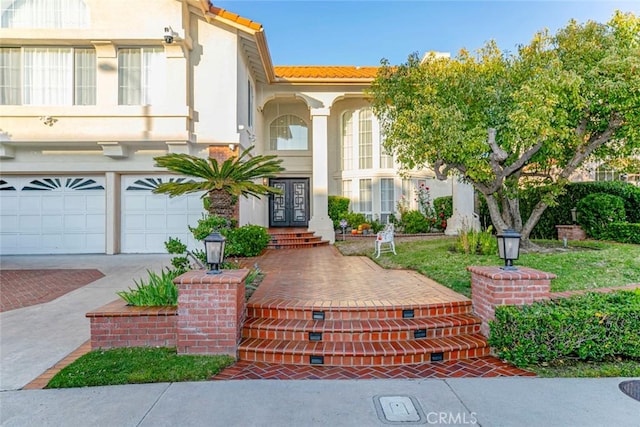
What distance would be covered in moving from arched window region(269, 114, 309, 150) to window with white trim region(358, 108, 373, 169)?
2.40 metres

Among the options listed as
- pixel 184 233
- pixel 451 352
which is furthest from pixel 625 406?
pixel 184 233

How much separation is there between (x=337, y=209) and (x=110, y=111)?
844cm

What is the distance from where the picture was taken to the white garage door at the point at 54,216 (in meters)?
11.9

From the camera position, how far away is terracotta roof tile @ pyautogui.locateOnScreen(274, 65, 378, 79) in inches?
540

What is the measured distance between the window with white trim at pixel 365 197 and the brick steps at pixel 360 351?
35.7 feet

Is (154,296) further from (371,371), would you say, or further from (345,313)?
(371,371)

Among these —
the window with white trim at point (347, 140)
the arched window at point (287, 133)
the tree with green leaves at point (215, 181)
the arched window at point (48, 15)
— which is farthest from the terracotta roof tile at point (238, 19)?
the tree with green leaves at point (215, 181)

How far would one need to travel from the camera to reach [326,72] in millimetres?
15188

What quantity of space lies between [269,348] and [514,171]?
7401 mm

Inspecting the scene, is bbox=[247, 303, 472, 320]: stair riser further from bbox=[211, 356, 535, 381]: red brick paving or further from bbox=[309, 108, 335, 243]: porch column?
bbox=[309, 108, 335, 243]: porch column

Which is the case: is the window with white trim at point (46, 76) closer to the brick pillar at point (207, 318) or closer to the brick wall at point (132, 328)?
the brick wall at point (132, 328)

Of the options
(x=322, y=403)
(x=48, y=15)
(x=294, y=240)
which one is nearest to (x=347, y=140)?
(x=294, y=240)

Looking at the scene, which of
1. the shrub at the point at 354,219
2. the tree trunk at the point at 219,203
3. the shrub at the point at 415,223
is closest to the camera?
the tree trunk at the point at 219,203

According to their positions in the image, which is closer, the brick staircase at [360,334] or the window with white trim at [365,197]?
the brick staircase at [360,334]
